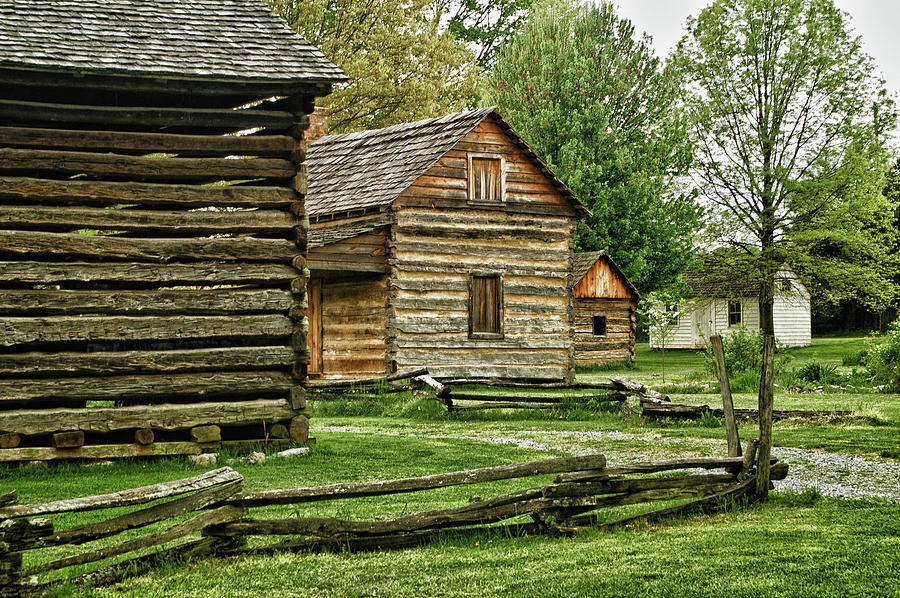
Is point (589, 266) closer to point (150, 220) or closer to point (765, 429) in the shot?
point (150, 220)

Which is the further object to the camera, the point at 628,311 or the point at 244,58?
the point at 628,311

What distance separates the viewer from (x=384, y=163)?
84.4 ft

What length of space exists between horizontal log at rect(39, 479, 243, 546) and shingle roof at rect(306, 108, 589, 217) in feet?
52.6

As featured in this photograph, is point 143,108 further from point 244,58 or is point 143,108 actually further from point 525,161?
point 525,161

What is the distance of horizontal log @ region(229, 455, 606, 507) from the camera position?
7.67m

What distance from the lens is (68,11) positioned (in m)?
14.2

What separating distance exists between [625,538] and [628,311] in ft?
97.0

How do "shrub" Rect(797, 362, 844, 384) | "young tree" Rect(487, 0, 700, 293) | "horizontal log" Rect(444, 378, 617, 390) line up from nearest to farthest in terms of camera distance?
"horizontal log" Rect(444, 378, 617, 390) < "shrub" Rect(797, 362, 844, 384) < "young tree" Rect(487, 0, 700, 293)

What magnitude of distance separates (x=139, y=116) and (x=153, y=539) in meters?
7.60

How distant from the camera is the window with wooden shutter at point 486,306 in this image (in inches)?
954

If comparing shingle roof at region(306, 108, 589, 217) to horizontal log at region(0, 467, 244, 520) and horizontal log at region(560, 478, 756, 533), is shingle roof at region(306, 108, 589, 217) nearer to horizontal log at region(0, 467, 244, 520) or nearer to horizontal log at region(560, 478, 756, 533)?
horizontal log at region(560, 478, 756, 533)

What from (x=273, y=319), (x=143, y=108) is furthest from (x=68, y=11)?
(x=273, y=319)

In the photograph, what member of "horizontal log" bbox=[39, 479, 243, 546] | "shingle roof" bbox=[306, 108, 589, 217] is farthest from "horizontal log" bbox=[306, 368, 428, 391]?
"horizontal log" bbox=[39, 479, 243, 546]

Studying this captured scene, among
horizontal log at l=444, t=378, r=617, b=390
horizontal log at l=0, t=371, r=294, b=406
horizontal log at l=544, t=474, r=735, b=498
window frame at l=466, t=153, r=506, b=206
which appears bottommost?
horizontal log at l=544, t=474, r=735, b=498
